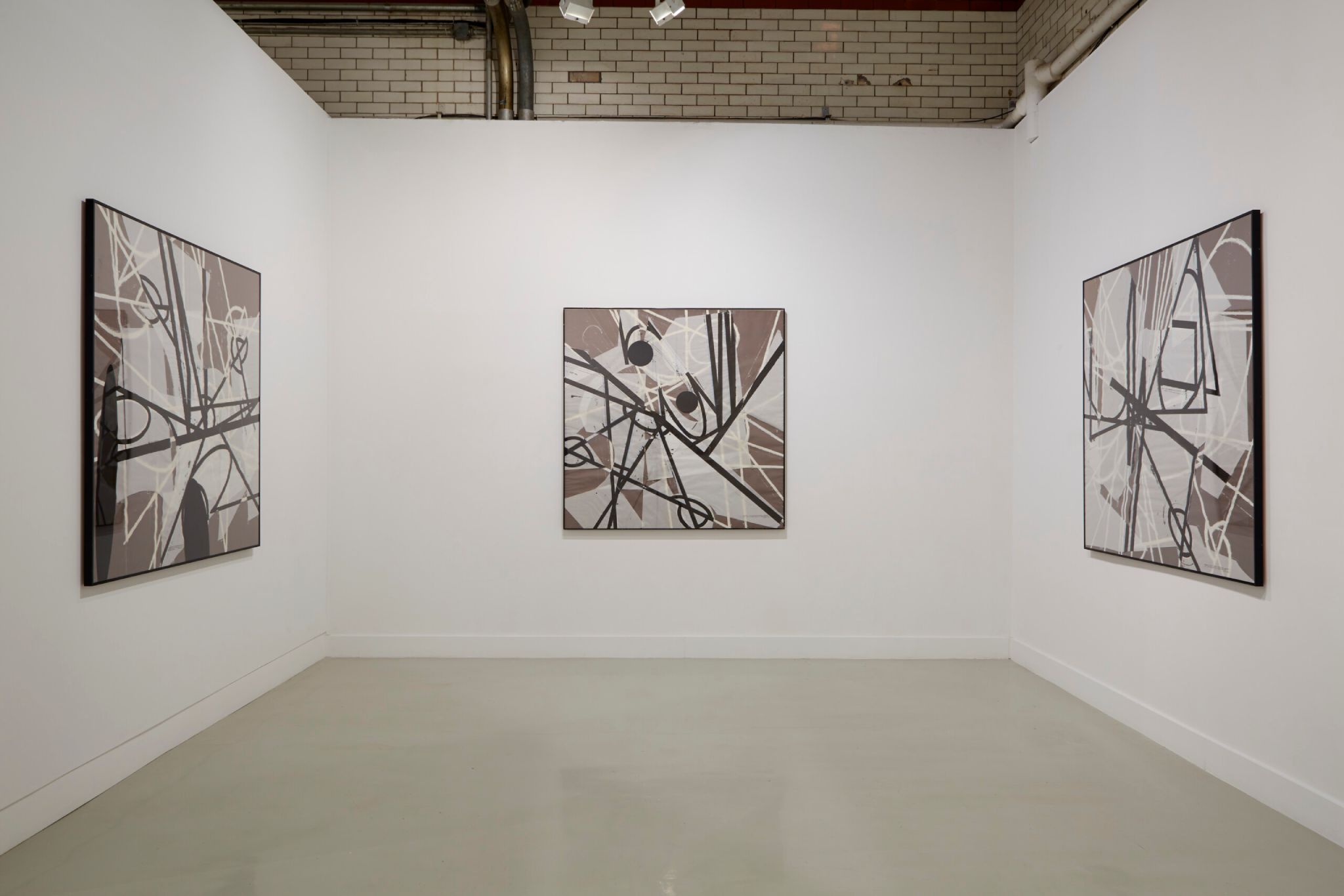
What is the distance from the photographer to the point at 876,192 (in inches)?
172

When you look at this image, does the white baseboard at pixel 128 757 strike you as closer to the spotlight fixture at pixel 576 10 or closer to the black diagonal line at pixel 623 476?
the black diagonal line at pixel 623 476

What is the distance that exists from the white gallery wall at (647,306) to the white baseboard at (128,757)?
759 mm

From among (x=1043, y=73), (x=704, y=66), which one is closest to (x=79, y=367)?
(x=704, y=66)

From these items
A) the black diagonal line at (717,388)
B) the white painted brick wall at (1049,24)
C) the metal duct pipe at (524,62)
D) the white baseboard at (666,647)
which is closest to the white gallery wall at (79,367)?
the white baseboard at (666,647)

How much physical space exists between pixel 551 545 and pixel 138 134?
2.60 m

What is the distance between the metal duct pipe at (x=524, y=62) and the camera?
15.0 ft

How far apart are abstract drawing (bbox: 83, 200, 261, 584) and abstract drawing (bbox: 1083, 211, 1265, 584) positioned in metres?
3.81

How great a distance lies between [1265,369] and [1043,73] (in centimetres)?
230

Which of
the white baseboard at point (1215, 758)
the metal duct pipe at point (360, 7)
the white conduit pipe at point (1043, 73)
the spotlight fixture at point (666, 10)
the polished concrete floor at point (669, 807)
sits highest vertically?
the metal duct pipe at point (360, 7)

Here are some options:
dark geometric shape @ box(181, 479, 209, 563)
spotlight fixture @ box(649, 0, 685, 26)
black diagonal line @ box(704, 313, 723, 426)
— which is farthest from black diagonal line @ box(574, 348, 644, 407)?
dark geometric shape @ box(181, 479, 209, 563)

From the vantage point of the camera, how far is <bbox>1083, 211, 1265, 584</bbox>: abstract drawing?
2604 mm

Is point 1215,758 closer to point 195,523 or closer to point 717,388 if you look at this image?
point 717,388

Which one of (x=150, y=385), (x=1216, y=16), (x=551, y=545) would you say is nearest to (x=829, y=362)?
(x=551, y=545)

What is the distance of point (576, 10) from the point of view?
3.93m
